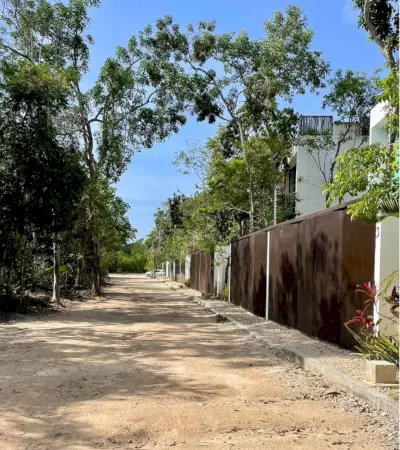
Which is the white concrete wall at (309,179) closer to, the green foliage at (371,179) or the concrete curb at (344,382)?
the concrete curb at (344,382)

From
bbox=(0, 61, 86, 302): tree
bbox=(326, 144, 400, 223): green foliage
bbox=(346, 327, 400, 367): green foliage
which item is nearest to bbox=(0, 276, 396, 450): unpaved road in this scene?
bbox=(346, 327, 400, 367): green foliage

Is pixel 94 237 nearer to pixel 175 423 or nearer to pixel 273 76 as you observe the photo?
pixel 273 76

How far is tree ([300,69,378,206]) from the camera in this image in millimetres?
23453

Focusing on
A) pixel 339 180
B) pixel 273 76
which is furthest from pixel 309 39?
pixel 339 180

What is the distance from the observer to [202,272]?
31.0m

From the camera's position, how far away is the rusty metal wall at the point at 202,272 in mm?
27941

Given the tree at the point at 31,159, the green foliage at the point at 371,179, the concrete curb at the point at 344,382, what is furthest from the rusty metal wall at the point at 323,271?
the tree at the point at 31,159

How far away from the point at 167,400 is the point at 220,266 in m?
19.4

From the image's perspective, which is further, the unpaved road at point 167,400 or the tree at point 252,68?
the tree at point 252,68

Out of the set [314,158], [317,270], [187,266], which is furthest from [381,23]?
[187,266]

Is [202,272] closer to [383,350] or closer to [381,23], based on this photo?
[381,23]

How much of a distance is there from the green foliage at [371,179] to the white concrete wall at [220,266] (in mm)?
17665

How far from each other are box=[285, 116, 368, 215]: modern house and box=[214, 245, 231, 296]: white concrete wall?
167 inches

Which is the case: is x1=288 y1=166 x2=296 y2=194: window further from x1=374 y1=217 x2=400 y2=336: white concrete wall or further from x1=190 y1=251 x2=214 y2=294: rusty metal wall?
x1=374 y1=217 x2=400 y2=336: white concrete wall
